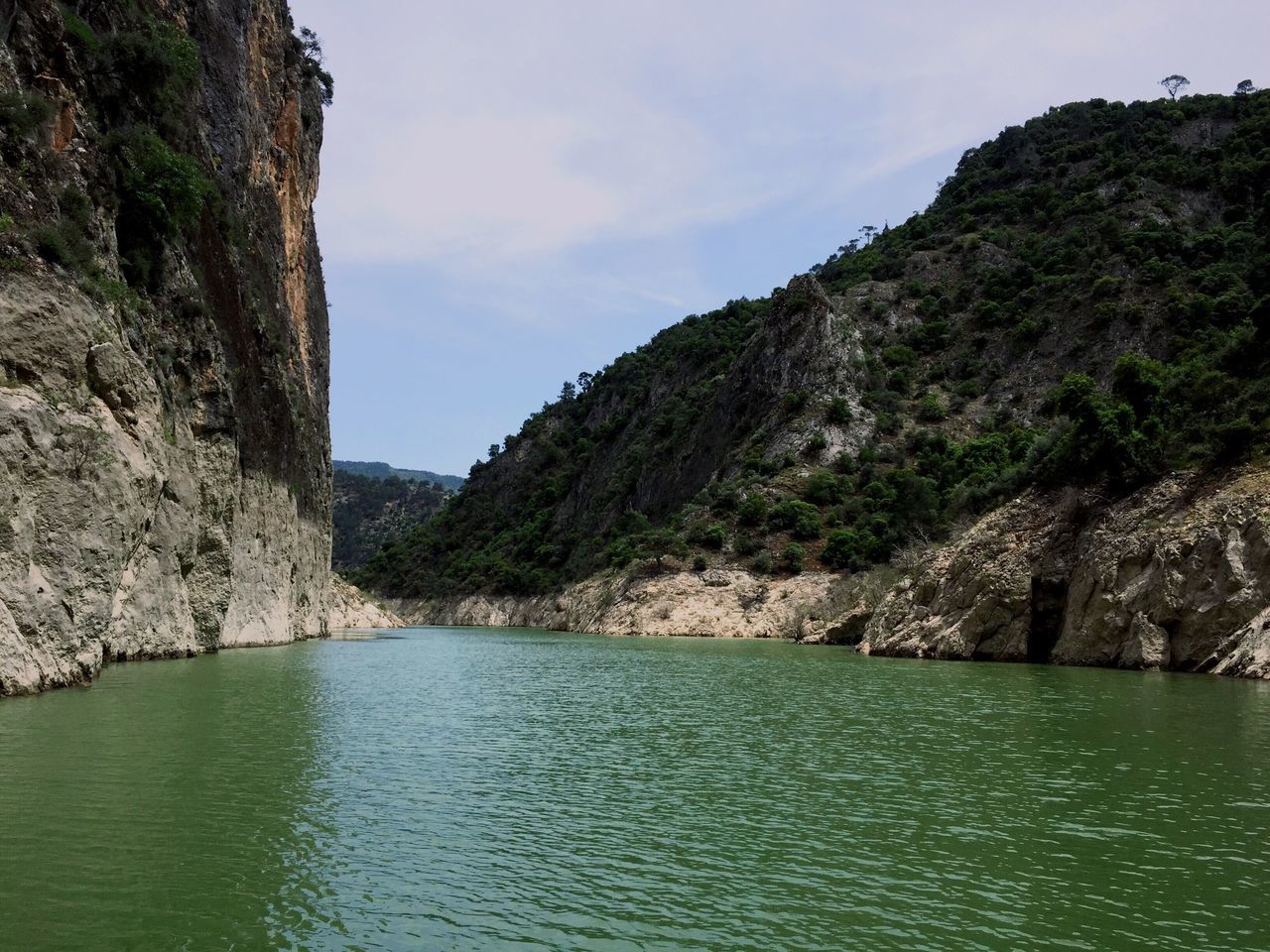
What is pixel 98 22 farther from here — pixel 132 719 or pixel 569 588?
pixel 569 588

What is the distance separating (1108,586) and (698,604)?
41716 mm

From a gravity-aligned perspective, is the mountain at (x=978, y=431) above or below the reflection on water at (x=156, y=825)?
above

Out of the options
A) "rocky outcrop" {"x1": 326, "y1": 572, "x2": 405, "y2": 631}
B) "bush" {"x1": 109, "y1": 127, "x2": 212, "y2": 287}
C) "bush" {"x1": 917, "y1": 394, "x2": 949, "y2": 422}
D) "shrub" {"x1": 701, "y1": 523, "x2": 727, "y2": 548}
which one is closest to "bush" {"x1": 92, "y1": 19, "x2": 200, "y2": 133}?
"bush" {"x1": 109, "y1": 127, "x2": 212, "y2": 287}

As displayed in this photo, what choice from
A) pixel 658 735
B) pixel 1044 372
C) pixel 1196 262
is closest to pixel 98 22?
pixel 658 735

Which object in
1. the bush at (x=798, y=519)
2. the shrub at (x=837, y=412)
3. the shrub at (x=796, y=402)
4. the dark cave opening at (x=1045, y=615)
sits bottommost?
the dark cave opening at (x=1045, y=615)

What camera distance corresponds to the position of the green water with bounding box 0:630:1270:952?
9.54m

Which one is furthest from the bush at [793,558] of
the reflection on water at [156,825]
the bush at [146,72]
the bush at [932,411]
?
the reflection on water at [156,825]

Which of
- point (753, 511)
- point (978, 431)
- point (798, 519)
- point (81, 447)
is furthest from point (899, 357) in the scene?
point (81, 447)

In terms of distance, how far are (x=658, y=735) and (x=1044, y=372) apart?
8421cm

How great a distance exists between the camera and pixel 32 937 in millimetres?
8562

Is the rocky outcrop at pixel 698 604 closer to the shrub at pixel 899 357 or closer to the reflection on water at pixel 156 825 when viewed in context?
the shrub at pixel 899 357

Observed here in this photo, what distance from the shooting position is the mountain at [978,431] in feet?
135

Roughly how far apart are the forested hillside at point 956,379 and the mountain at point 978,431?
0.30 meters

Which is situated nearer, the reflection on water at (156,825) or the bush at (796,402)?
the reflection on water at (156,825)
